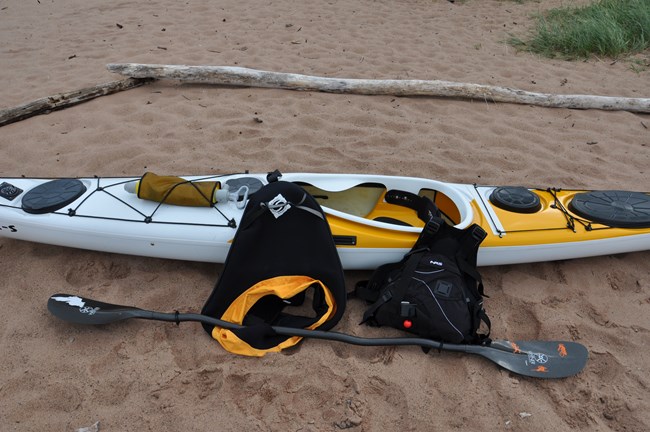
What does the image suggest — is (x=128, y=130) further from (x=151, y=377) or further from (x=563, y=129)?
(x=563, y=129)

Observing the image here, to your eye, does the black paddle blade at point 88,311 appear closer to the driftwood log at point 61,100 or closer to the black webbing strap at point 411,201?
the black webbing strap at point 411,201

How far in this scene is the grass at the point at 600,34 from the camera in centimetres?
557

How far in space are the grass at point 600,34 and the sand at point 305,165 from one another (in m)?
0.25

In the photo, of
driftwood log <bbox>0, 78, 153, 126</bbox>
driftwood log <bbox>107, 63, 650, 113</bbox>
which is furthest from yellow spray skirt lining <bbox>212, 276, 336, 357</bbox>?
driftwood log <bbox>0, 78, 153, 126</bbox>

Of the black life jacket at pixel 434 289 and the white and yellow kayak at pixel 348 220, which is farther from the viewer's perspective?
the white and yellow kayak at pixel 348 220

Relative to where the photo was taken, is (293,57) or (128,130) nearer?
(128,130)

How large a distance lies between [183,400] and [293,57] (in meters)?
4.19

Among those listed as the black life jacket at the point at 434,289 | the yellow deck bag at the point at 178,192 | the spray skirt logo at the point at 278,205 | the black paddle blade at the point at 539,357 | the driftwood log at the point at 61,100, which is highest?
the spray skirt logo at the point at 278,205

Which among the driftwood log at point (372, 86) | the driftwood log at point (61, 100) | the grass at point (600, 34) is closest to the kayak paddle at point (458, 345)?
the driftwood log at point (61, 100)

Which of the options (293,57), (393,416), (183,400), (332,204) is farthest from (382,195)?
(293,57)

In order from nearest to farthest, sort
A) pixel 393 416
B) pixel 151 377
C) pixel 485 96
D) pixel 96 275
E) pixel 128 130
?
pixel 393 416, pixel 151 377, pixel 96 275, pixel 128 130, pixel 485 96

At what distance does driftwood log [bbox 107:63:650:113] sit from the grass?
1364 millimetres

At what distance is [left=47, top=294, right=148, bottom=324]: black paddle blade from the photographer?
2.39m

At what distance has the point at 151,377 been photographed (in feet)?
7.16
